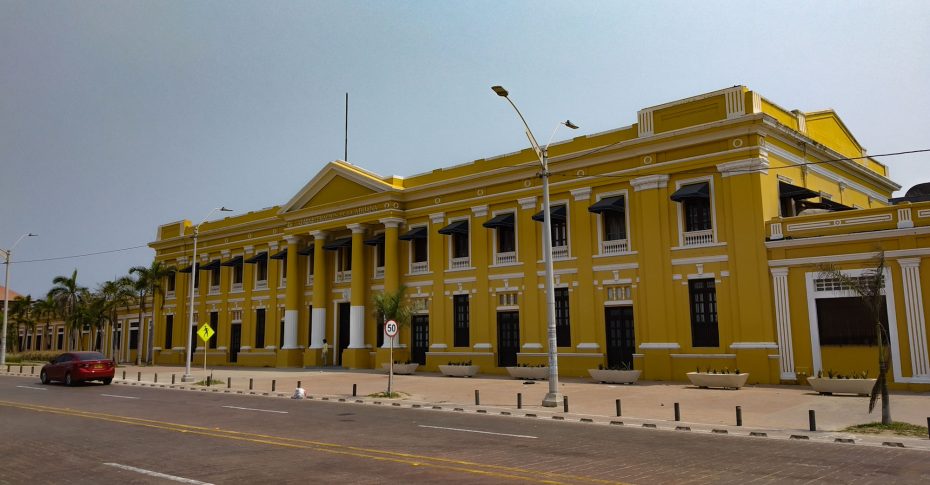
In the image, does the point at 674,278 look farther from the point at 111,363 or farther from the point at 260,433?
the point at 111,363

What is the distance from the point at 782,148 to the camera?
28.5m

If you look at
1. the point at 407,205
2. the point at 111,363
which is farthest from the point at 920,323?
the point at 111,363

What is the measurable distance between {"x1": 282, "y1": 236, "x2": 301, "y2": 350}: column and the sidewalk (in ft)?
38.6

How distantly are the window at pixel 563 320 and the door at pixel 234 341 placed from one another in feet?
90.7

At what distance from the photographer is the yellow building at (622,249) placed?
25.7 metres

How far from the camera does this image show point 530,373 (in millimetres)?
30875

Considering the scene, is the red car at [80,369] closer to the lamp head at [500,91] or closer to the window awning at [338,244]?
the window awning at [338,244]

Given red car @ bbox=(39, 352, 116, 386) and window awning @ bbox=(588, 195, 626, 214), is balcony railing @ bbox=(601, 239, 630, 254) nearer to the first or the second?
window awning @ bbox=(588, 195, 626, 214)

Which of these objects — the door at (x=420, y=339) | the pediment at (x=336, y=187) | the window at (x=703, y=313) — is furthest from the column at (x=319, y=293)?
the window at (x=703, y=313)

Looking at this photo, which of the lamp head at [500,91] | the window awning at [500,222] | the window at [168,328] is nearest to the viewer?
the lamp head at [500,91]

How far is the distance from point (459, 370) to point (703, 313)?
12.3m

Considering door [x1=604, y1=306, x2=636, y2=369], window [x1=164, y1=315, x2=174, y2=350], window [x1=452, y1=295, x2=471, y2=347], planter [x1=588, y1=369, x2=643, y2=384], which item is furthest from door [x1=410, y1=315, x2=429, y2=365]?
window [x1=164, y1=315, x2=174, y2=350]

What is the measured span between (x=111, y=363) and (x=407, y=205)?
59.2 feet

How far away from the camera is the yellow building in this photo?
84.2 feet
